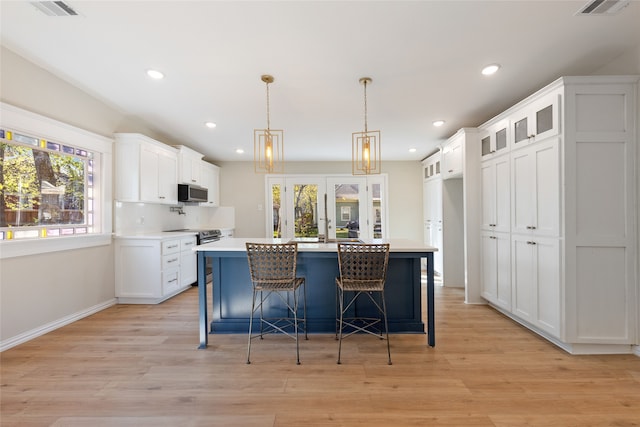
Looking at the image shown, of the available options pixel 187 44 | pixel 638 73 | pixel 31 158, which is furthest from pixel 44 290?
pixel 638 73

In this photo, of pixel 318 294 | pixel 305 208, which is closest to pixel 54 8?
pixel 318 294

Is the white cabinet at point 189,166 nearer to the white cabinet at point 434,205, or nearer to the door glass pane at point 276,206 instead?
the door glass pane at point 276,206

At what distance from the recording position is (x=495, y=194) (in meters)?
3.34

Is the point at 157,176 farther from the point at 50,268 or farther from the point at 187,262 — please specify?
the point at 50,268

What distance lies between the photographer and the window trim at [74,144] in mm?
2477

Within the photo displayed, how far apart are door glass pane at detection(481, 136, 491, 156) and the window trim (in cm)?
480

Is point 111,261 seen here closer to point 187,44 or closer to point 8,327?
point 8,327

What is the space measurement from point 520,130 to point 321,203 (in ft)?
13.7

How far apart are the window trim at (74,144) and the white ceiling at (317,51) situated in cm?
50

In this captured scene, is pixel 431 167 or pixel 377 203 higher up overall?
pixel 431 167

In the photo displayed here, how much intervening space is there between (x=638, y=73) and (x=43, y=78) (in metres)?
5.31

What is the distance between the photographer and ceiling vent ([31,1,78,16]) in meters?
1.81

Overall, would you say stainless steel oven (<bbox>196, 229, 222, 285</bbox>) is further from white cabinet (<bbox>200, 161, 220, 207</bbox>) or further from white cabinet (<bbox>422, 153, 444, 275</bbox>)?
white cabinet (<bbox>422, 153, 444, 275</bbox>)

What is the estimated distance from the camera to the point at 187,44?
86.6 inches
